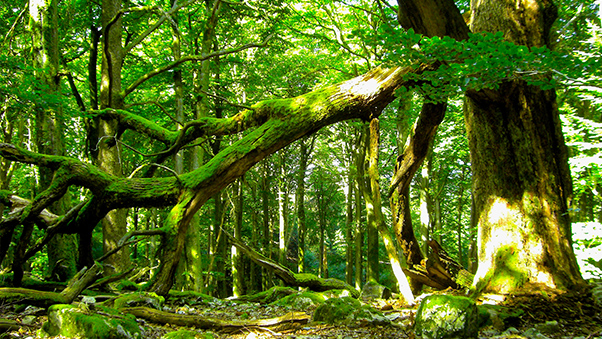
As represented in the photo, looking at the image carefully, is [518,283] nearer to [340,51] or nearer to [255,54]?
[340,51]

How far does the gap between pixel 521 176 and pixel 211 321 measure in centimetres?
389

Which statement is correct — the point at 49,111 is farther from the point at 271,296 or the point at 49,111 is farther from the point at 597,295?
the point at 597,295

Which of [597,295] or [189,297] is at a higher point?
[597,295]

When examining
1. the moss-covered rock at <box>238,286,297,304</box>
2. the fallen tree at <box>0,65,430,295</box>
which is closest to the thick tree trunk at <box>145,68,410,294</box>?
the fallen tree at <box>0,65,430,295</box>

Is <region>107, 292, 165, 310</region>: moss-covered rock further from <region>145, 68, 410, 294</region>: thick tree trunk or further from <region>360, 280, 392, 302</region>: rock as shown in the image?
<region>360, 280, 392, 302</region>: rock

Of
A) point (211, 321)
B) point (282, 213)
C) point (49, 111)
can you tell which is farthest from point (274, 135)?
point (282, 213)

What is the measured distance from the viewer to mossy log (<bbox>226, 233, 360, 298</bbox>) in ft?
20.0

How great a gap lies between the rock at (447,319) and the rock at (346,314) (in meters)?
0.74

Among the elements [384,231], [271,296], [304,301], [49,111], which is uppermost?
[49,111]

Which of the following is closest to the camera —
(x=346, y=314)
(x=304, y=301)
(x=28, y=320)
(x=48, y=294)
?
(x=28, y=320)

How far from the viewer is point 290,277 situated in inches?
250

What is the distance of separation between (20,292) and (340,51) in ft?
36.5

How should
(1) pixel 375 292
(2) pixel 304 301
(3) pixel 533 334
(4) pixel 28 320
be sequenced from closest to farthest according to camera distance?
(3) pixel 533 334, (4) pixel 28 320, (2) pixel 304 301, (1) pixel 375 292

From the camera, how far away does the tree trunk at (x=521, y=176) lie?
12.7ft
